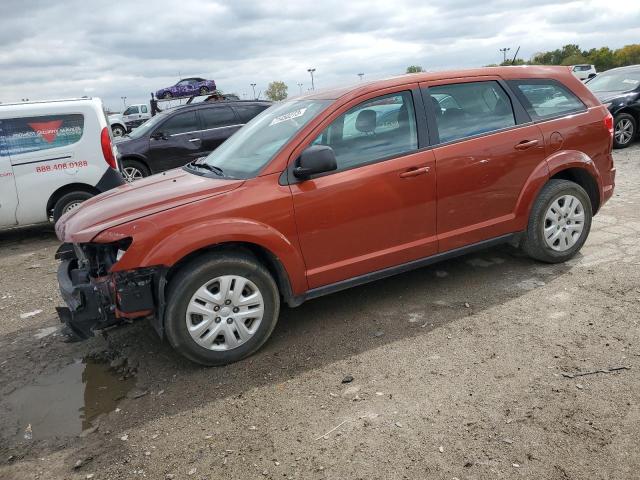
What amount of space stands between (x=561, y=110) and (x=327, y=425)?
353 cm

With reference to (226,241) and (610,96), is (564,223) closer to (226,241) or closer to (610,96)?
(226,241)

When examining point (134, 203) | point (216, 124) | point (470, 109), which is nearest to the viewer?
point (134, 203)

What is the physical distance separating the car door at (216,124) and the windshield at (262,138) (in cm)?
572

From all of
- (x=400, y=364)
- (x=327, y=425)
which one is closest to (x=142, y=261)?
(x=327, y=425)

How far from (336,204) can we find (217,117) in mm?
7336

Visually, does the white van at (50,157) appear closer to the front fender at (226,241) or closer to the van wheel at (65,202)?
the van wheel at (65,202)

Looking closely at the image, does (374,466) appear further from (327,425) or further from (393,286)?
(393,286)

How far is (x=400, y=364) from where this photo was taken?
3.36m

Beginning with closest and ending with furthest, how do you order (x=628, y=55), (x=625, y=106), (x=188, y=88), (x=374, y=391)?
(x=374, y=391), (x=625, y=106), (x=188, y=88), (x=628, y=55)

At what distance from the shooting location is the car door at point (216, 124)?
1014 centimetres

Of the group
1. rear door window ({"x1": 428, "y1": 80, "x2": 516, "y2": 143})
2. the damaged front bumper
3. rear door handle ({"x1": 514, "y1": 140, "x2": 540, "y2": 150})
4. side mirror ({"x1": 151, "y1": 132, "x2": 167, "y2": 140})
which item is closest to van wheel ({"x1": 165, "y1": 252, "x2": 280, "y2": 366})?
the damaged front bumper

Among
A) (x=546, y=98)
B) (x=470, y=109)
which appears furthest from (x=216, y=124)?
(x=546, y=98)

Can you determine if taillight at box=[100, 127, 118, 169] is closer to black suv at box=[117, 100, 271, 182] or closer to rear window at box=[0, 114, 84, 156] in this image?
rear window at box=[0, 114, 84, 156]

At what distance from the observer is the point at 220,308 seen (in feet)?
11.3
